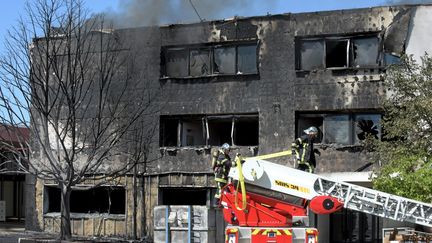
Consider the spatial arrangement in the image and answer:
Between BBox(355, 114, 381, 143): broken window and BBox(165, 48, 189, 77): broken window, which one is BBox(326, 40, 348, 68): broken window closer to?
BBox(355, 114, 381, 143): broken window

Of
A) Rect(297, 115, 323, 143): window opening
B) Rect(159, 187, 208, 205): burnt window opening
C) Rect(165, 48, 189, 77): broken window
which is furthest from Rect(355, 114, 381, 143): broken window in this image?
Rect(165, 48, 189, 77): broken window

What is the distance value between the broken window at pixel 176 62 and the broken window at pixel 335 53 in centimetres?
506

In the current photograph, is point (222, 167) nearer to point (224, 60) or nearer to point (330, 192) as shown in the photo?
point (330, 192)

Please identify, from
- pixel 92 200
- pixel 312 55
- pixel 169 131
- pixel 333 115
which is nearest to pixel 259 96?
pixel 312 55

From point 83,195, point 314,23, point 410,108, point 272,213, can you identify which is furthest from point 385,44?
point 83,195

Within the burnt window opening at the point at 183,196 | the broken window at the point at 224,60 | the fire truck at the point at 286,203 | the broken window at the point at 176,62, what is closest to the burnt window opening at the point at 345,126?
the broken window at the point at 224,60

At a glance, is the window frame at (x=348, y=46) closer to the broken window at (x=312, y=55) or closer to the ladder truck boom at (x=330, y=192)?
the broken window at (x=312, y=55)

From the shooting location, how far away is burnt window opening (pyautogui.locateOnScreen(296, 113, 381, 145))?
2189cm

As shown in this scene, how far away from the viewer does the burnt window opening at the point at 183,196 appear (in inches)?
929

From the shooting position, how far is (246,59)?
918 inches

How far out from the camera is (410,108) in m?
17.2

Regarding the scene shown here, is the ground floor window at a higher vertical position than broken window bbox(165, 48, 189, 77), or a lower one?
lower

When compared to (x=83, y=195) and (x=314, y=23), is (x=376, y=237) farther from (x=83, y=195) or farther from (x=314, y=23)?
(x=83, y=195)

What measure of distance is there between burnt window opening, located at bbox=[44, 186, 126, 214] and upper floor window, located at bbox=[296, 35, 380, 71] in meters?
8.06
